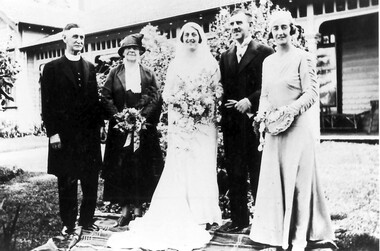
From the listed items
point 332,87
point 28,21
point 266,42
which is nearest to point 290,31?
point 266,42

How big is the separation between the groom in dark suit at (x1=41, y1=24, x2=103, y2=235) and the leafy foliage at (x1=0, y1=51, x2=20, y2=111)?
2.32 feet

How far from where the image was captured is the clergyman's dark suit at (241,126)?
136 inches

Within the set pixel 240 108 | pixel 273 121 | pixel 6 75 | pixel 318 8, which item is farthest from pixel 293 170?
pixel 6 75

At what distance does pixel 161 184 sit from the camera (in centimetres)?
383

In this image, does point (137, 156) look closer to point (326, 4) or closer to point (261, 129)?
point (261, 129)

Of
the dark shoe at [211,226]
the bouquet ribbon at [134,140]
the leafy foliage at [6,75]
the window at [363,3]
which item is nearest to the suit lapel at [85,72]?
the bouquet ribbon at [134,140]

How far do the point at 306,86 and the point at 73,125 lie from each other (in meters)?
1.98

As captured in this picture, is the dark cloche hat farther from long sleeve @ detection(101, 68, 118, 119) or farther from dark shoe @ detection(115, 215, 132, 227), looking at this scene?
dark shoe @ detection(115, 215, 132, 227)

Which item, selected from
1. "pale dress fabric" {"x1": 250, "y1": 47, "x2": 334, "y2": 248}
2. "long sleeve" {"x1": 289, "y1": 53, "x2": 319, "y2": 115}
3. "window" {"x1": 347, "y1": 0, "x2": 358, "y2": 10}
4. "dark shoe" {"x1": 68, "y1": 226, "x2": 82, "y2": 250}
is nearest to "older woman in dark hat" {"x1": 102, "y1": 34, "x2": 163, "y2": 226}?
"dark shoe" {"x1": 68, "y1": 226, "x2": 82, "y2": 250}

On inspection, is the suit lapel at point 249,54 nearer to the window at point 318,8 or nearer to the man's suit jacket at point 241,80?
the man's suit jacket at point 241,80

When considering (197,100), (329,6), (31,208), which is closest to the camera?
(329,6)

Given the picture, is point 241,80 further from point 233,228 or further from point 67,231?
point 67,231

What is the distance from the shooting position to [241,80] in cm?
350

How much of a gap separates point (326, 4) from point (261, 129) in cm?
111
